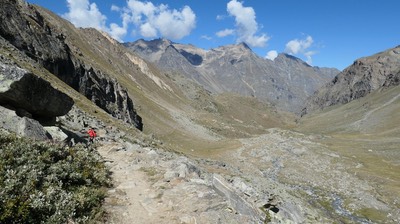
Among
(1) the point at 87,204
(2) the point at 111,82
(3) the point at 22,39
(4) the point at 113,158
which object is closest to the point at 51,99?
(4) the point at 113,158

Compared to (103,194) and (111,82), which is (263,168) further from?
(103,194)

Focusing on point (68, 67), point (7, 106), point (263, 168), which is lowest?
point (263, 168)

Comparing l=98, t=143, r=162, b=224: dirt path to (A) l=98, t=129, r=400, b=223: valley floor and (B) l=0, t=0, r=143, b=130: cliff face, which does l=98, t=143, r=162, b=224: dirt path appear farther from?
(B) l=0, t=0, r=143, b=130: cliff face

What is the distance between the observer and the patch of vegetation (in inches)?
416

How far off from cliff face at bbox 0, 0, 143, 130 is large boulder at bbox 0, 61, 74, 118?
36348 millimetres

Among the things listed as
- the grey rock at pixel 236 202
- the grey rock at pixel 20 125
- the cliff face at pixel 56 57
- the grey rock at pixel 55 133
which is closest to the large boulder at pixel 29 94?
the grey rock at pixel 20 125

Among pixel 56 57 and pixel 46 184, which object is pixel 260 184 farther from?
pixel 56 57

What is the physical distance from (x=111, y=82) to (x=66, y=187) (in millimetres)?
74920

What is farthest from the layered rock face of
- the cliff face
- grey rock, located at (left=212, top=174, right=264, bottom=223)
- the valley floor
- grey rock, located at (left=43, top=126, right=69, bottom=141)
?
the cliff face

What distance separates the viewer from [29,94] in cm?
1916

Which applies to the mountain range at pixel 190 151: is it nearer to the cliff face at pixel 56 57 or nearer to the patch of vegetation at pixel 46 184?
the cliff face at pixel 56 57

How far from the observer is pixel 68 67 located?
67812mm

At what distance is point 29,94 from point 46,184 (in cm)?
859

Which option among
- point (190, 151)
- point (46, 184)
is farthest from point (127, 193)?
point (190, 151)
